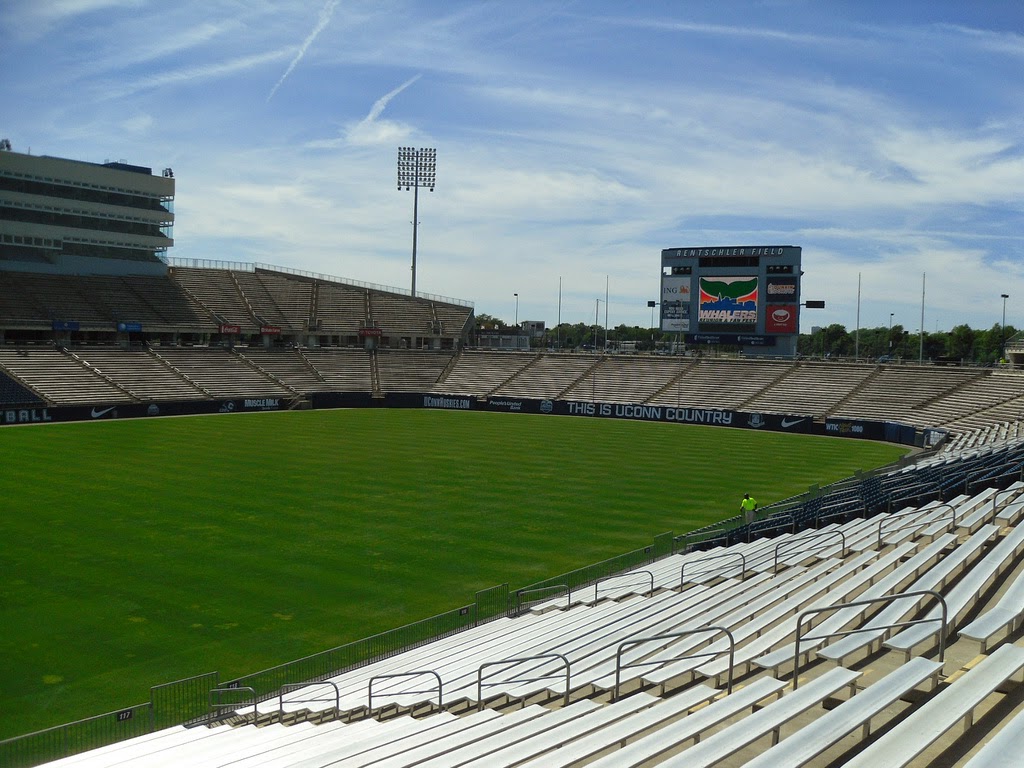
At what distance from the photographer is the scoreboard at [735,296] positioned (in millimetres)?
72688

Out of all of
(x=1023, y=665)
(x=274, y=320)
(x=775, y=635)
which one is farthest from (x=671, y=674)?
(x=274, y=320)

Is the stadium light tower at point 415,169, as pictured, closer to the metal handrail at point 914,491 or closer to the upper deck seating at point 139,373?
the upper deck seating at point 139,373

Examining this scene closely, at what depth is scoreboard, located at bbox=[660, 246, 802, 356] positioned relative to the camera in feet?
238

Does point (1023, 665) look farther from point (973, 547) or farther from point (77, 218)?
point (77, 218)

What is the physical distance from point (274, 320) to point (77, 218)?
20.5 meters

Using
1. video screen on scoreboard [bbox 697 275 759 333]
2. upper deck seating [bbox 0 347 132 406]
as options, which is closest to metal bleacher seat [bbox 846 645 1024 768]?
upper deck seating [bbox 0 347 132 406]

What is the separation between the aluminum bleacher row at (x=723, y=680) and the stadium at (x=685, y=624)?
5 centimetres

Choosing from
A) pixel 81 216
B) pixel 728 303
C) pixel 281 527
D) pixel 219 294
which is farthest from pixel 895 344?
pixel 281 527

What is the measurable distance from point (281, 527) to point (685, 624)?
57.5 feet

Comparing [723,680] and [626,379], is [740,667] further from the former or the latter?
[626,379]

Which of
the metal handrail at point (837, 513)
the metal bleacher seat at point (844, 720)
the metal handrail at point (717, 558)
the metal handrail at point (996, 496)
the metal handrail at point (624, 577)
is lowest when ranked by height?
the metal handrail at point (624, 577)

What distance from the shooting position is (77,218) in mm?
80562

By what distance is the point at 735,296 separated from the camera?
74375 mm

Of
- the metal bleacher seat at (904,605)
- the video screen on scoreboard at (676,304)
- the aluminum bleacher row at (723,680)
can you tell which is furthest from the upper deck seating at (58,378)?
the metal bleacher seat at (904,605)
